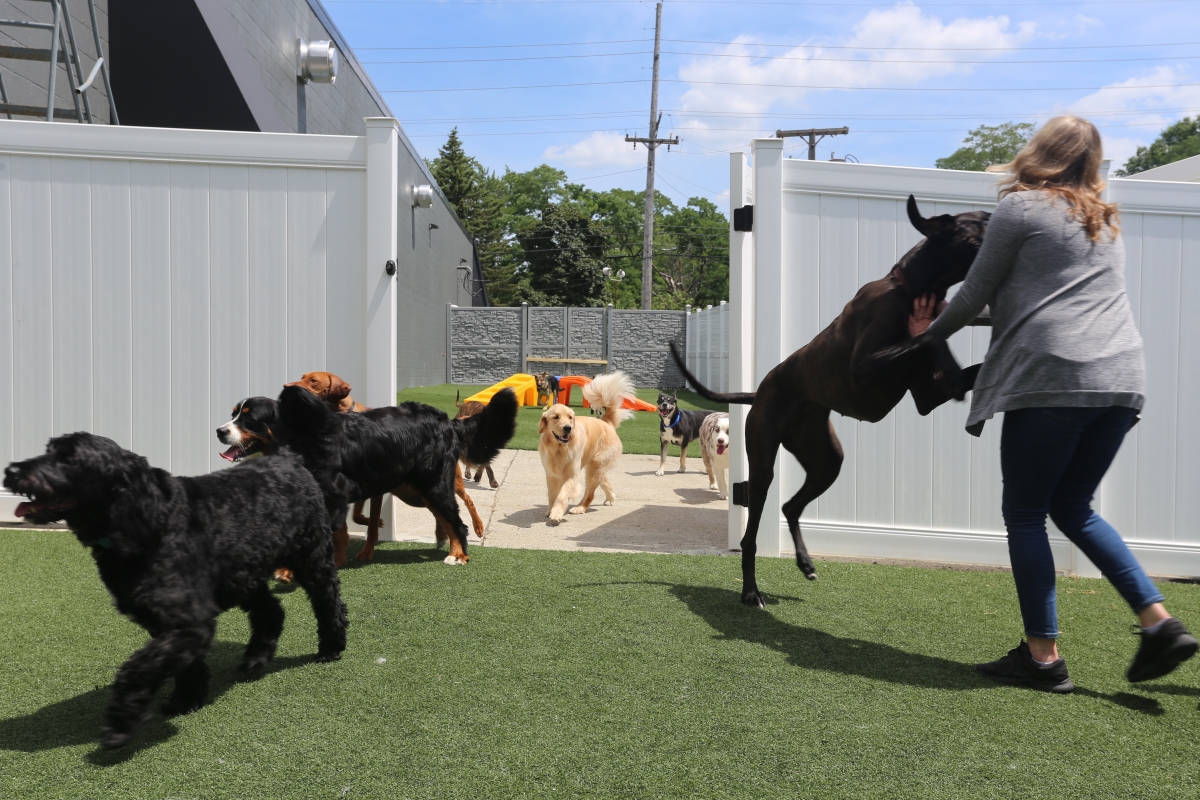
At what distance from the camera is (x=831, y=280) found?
5129mm

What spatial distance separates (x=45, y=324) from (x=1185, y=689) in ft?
21.1

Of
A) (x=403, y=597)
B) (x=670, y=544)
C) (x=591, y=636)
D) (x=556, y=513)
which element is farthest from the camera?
(x=556, y=513)

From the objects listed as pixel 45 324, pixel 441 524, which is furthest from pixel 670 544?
pixel 45 324

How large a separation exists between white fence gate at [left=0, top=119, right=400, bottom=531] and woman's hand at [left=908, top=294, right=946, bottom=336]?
347 cm

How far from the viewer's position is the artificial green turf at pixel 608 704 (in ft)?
7.14

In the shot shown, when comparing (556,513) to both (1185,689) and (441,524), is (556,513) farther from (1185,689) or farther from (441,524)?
(1185,689)

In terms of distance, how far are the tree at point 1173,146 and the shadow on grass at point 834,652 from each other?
209ft

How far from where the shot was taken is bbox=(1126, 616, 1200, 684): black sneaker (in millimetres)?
2518

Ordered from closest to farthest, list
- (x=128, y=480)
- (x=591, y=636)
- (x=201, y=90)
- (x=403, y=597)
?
(x=128, y=480) < (x=591, y=636) < (x=403, y=597) < (x=201, y=90)

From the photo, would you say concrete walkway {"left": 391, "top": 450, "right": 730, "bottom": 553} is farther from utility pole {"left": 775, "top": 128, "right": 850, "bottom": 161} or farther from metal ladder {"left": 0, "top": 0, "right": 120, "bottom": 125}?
utility pole {"left": 775, "top": 128, "right": 850, "bottom": 161}

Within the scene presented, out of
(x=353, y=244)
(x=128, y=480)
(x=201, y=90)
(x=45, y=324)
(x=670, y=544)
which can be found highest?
(x=201, y=90)

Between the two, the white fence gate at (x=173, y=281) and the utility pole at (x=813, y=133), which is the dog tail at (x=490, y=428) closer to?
the white fence gate at (x=173, y=281)

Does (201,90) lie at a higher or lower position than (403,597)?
higher

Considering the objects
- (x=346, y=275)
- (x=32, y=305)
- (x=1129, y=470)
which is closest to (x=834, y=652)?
(x=1129, y=470)
